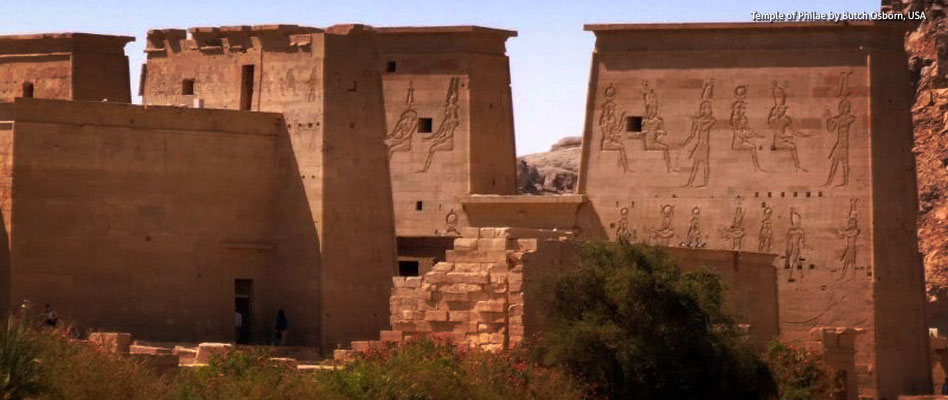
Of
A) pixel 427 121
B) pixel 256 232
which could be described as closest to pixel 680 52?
pixel 427 121

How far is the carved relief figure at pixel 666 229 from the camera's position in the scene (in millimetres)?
51656

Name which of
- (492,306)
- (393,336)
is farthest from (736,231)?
(393,336)

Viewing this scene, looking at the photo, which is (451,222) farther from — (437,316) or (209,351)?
(209,351)

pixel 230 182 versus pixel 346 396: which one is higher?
pixel 230 182

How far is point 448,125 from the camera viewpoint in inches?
2083

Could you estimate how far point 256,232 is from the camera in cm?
4488

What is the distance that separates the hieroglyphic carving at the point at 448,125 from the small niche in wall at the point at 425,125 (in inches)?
6.4

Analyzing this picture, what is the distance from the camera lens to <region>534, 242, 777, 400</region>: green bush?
3781 centimetres

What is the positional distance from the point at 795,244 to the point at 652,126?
3423 mm

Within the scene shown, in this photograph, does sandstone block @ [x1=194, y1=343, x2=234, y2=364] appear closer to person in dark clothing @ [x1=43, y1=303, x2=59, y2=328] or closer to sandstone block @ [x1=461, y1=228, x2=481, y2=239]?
person in dark clothing @ [x1=43, y1=303, x2=59, y2=328]

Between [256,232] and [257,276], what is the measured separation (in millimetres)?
705

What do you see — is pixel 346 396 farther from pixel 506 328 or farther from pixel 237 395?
pixel 506 328

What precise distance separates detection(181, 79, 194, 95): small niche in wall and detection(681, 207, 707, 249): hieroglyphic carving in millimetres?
9379

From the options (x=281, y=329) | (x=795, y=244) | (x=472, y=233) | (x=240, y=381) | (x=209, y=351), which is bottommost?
(x=240, y=381)
